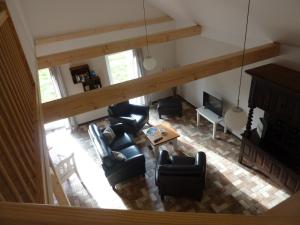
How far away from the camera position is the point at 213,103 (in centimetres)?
644

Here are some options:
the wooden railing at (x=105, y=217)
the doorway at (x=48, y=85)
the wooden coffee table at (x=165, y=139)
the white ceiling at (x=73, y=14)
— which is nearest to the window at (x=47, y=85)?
the doorway at (x=48, y=85)

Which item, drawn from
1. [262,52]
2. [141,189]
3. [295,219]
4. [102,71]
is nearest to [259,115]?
[262,52]

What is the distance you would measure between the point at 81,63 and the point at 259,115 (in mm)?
4771

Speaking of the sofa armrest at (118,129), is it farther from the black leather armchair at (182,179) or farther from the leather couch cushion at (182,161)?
the black leather armchair at (182,179)

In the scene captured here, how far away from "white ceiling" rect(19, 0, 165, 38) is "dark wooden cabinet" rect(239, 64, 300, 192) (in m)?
3.51

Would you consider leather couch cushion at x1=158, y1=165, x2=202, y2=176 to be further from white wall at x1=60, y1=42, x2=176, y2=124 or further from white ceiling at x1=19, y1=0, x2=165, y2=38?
white ceiling at x1=19, y1=0, x2=165, y2=38

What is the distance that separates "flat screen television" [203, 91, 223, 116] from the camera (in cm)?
620

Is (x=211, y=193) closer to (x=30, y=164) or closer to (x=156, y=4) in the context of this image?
(x=30, y=164)

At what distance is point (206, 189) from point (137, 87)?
2.85m

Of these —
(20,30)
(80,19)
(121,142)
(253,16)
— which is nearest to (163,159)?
(121,142)

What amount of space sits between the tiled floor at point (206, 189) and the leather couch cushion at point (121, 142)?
1.89 feet

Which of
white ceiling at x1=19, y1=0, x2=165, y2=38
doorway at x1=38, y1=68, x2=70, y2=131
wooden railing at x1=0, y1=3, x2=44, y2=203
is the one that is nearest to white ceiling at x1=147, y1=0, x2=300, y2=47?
white ceiling at x1=19, y1=0, x2=165, y2=38

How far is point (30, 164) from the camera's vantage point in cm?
154

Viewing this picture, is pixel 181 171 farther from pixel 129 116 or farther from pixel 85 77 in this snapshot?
pixel 85 77
